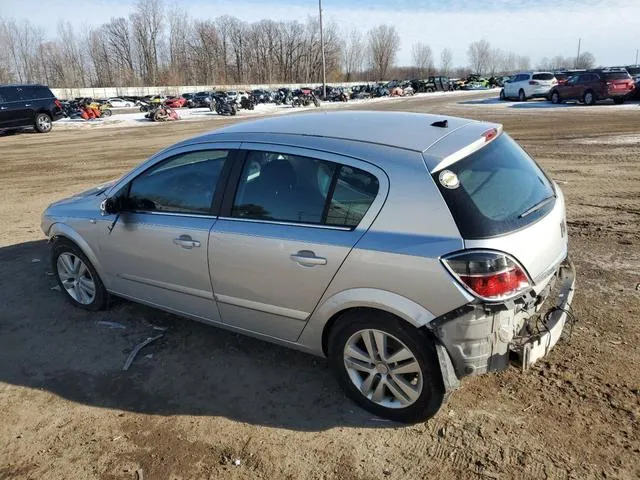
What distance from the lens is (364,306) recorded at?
2822 mm

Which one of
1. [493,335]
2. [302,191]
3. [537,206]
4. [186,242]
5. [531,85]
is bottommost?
[493,335]

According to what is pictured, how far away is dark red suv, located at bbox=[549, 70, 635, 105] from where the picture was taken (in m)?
26.3

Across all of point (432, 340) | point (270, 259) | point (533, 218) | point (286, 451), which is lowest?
point (286, 451)

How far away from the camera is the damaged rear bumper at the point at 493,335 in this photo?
2567 millimetres

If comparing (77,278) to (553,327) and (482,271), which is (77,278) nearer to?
(482,271)

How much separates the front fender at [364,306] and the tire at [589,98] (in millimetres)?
29462

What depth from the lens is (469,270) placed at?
8.26 ft

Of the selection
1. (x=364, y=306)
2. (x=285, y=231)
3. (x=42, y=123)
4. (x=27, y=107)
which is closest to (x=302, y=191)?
(x=285, y=231)

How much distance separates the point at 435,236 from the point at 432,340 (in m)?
0.57

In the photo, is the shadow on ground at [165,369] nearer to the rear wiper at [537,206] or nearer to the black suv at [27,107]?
the rear wiper at [537,206]

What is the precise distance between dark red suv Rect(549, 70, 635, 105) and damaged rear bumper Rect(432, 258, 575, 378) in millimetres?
28521

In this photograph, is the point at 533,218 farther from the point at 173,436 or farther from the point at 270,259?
the point at 173,436

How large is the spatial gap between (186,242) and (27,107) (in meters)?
23.2

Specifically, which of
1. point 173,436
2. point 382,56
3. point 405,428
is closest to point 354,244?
point 405,428
